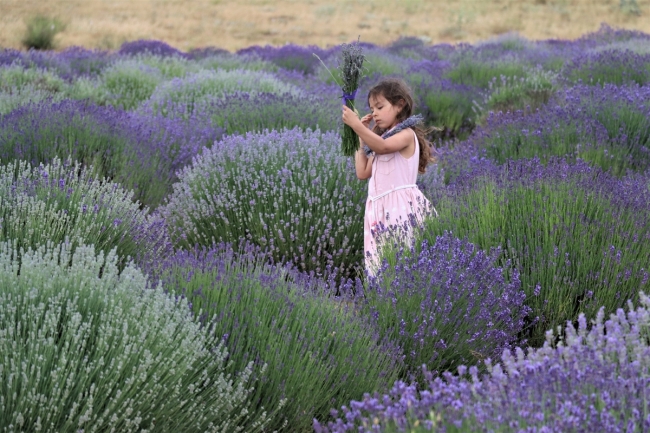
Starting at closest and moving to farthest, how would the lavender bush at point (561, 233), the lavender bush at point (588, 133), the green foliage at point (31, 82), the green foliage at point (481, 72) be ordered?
the lavender bush at point (561, 233), the lavender bush at point (588, 133), the green foliage at point (31, 82), the green foliage at point (481, 72)

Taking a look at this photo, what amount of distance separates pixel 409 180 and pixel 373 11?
27.0 m

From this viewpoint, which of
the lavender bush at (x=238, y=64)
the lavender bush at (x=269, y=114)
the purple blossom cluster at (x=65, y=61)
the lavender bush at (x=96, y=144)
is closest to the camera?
the lavender bush at (x=96, y=144)

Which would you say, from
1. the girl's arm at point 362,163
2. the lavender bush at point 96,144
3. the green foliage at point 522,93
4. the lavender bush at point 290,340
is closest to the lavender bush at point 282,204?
the girl's arm at point 362,163

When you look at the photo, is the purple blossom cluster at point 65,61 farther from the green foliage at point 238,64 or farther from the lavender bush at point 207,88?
the lavender bush at point 207,88

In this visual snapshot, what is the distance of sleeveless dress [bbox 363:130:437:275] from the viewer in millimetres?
4227

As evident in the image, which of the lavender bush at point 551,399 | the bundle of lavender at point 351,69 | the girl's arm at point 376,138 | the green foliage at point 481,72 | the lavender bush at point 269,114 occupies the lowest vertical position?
the green foliage at point 481,72

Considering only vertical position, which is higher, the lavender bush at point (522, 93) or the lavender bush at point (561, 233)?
the lavender bush at point (561, 233)

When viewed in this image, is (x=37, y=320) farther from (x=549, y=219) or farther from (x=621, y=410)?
(x=549, y=219)

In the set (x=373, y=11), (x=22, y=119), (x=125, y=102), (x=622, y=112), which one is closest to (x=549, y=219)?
(x=622, y=112)

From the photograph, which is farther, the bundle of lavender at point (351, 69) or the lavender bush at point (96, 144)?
the lavender bush at point (96, 144)

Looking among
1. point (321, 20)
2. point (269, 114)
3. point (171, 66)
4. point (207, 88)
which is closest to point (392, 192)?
point (269, 114)

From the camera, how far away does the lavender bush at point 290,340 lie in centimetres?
273

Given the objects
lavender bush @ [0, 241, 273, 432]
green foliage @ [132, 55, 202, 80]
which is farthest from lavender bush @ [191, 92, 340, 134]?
green foliage @ [132, 55, 202, 80]

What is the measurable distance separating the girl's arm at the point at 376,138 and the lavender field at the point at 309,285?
37 cm
